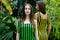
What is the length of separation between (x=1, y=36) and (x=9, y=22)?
1.87 ft

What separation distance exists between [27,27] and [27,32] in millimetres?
115

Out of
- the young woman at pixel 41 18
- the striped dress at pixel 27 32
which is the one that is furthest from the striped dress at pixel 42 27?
the striped dress at pixel 27 32

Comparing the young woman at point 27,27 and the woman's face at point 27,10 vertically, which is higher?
the woman's face at point 27,10

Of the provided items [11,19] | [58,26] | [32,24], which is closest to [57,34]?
[58,26]

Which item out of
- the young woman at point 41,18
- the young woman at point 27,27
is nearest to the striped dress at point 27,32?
the young woman at point 27,27

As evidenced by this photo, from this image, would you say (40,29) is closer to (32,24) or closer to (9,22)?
(32,24)

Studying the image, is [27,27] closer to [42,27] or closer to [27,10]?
[27,10]

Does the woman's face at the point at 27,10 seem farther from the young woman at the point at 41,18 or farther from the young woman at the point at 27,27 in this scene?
the young woman at the point at 41,18

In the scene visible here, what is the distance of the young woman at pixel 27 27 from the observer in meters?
5.59

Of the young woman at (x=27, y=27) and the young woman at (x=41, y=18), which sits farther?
the young woman at (x=41, y=18)

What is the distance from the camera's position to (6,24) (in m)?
8.39

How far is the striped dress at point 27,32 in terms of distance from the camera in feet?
18.3

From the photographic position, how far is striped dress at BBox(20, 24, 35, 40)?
5.59 metres

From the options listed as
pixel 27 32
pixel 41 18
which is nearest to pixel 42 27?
pixel 41 18
